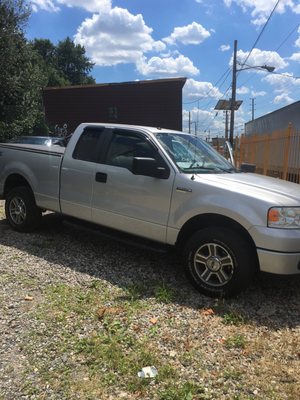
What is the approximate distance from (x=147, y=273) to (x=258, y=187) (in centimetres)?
165

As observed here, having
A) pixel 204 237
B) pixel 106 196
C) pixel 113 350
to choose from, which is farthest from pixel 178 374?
pixel 106 196

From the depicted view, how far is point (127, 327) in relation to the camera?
12.5 feet

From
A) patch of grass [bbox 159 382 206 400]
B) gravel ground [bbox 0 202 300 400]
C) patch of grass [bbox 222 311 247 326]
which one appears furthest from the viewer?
patch of grass [bbox 222 311 247 326]

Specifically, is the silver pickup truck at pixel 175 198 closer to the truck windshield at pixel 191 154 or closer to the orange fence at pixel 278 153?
the truck windshield at pixel 191 154

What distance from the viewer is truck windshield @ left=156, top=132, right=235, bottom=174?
5055mm

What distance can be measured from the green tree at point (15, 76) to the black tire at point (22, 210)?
44.6 feet

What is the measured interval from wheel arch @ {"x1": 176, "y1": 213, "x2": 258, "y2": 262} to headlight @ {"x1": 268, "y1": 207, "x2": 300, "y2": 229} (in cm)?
29

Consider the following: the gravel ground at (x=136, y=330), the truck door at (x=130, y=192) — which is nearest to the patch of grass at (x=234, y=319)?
the gravel ground at (x=136, y=330)

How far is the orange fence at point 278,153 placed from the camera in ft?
42.5

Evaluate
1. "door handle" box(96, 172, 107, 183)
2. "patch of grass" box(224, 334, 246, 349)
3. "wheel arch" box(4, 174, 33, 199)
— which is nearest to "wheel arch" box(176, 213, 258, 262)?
"patch of grass" box(224, 334, 246, 349)

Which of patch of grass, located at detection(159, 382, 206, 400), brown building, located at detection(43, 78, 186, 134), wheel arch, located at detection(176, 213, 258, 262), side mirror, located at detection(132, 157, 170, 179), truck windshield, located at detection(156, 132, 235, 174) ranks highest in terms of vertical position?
brown building, located at detection(43, 78, 186, 134)

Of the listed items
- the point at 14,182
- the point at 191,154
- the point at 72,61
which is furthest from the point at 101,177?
the point at 72,61

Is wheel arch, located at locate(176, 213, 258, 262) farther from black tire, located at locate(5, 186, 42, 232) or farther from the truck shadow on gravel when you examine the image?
black tire, located at locate(5, 186, 42, 232)

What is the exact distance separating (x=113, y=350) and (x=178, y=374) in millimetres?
552
